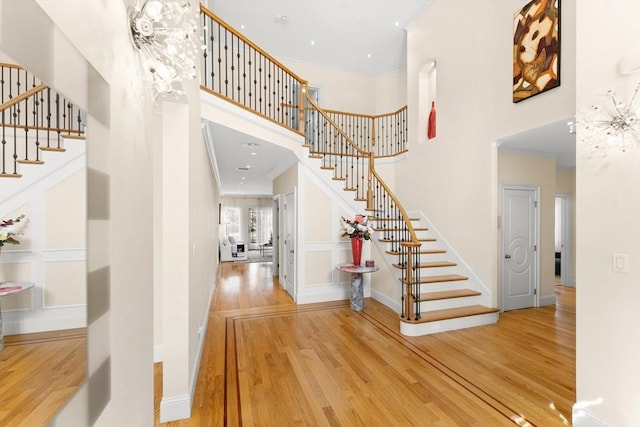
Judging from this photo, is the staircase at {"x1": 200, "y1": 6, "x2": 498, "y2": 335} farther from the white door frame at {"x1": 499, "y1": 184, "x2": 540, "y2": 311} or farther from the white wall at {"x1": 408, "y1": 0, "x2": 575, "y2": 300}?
the white door frame at {"x1": 499, "y1": 184, "x2": 540, "y2": 311}

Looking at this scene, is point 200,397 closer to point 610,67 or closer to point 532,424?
point 532,424

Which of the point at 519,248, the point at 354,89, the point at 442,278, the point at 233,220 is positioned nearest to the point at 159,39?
the point at 442,278

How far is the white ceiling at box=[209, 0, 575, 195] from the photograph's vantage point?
502cm

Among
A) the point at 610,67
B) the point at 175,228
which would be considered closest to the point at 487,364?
the point at 610,67

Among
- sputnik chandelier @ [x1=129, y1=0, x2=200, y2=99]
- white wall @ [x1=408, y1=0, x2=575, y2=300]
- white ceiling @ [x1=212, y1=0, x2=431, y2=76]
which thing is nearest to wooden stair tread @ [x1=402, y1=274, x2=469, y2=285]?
white wall @ [x1=408, y1=0, x2=575, y2=300]

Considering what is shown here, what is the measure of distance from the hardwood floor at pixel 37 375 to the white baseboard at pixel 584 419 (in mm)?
3136

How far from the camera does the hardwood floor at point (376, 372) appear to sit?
2291 mm

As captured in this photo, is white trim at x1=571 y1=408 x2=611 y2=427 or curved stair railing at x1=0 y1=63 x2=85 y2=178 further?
white trim at x1=571 y1=408 x2=611 y2=427

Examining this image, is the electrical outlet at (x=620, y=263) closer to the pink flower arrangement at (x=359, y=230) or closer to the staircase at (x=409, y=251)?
the staircase at (x=409, y=251)

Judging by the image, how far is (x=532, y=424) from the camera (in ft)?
7.23

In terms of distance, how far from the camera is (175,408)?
2.21m

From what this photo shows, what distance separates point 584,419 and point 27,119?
347 centimetres

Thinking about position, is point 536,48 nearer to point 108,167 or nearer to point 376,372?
point 376,372

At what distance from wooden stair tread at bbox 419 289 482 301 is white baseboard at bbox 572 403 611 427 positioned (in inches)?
78.8
